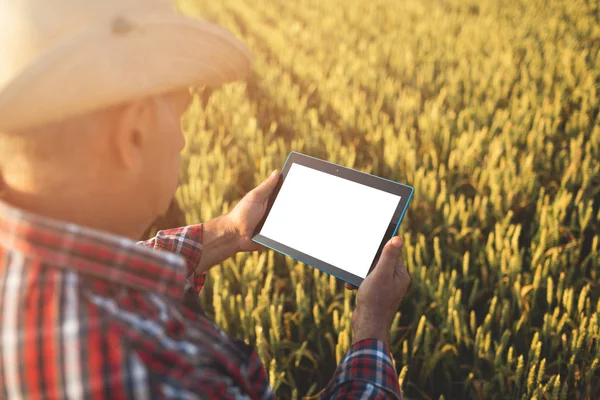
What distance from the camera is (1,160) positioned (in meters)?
0.59

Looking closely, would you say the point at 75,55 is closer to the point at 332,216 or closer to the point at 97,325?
the point at 97,325

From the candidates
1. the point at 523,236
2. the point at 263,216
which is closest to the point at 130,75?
the point at 263,216

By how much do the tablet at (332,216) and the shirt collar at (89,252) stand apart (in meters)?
0.54

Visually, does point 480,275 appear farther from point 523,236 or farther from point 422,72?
point 422,72

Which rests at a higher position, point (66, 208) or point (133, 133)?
point (133, 133)

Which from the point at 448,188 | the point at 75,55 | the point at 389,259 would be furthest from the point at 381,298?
the point at 448,188

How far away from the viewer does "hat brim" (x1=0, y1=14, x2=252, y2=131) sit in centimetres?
54

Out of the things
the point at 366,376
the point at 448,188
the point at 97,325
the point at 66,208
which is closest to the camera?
the point at 97,325

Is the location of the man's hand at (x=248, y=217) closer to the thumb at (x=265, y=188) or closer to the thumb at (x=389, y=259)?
the thumb at (x=265, y=188)

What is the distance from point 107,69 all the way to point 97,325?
11.3 inches

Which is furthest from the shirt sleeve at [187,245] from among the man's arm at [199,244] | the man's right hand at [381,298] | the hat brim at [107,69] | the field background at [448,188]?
the hat brim at [107,69]

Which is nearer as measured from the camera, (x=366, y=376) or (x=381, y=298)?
(x=366, y=376)

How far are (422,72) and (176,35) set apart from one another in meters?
2.78

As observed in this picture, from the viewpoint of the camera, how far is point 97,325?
19.7 inches
